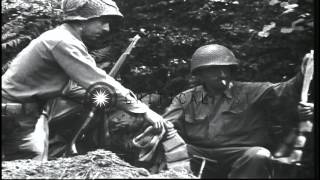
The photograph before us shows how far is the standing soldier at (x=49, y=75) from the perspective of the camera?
577 centimetres

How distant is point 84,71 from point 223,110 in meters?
1.65

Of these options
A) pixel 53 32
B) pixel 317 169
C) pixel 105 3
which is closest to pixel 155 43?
pixel 105 3

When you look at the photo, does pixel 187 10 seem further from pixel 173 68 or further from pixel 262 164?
pixel 262 164

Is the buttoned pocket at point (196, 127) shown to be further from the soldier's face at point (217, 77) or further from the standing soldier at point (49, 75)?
the standing soldier at point (49, 75)

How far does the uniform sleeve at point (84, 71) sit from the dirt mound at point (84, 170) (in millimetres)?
524

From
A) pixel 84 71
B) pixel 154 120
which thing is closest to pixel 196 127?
pixel 154 120

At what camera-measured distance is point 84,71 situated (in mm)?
5766

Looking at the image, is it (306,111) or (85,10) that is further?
(85,10)

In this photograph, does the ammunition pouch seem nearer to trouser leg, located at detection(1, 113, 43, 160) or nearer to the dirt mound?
trouser leg, located at detection(1, 113, 43, 160)

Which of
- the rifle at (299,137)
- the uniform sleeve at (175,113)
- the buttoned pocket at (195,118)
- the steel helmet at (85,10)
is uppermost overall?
the steel helmet at (85,10)

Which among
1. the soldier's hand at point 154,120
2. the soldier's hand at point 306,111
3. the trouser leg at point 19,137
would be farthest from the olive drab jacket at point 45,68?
the soldier's hand at point 306,111

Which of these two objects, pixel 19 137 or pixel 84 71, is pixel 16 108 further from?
pixel 84 71

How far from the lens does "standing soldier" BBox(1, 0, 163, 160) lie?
227 inches

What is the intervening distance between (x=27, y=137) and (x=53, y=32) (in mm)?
1114
